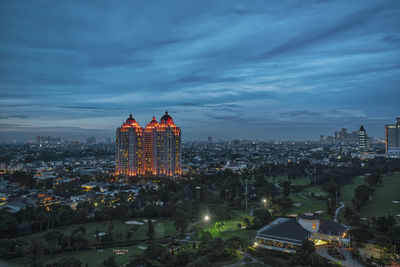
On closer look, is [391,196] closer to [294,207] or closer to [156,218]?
[294,207]

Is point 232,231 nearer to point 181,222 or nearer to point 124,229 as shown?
point 181,222

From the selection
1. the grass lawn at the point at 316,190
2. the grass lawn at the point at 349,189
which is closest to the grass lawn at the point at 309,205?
the grass lawn at the point at 349,189

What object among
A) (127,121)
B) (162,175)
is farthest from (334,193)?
(127,121)

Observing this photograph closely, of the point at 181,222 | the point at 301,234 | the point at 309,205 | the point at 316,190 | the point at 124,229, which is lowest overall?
the point at 124,229

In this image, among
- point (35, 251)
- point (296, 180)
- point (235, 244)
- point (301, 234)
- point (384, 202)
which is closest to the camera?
point (35, 251)

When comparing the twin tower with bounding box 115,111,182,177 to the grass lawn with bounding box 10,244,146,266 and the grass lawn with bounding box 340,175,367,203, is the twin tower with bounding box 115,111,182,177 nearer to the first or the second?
the grass lawn with bounding box 340,175,367,203

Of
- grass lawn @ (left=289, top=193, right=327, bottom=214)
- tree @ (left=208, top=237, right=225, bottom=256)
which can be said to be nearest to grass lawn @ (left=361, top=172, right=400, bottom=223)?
grass lawn @ (left=289, top=193, right=327, bottom=214)

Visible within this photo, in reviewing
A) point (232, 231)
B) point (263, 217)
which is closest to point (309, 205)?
point (263, 217)
